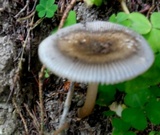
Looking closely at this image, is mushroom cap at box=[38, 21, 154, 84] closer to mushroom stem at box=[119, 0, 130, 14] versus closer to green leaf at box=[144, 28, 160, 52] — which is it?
green leaf at box=[144, 28, 160, 52]

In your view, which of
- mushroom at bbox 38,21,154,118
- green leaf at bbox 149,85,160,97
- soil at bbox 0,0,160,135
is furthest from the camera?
soil at bbox 0,0,160,135

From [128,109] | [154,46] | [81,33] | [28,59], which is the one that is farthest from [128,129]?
[28,59]

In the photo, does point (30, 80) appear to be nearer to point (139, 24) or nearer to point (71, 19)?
point (71, 19)

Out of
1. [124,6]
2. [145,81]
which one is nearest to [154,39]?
[145,81]

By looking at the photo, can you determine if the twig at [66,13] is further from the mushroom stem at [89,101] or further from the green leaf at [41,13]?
the mushroom stem at [89,101]

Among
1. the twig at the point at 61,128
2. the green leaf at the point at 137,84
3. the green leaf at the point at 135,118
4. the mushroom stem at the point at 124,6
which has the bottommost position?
the twig at the point at 61,128

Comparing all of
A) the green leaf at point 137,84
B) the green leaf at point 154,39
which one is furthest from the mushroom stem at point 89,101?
the green leaf at point 154,39

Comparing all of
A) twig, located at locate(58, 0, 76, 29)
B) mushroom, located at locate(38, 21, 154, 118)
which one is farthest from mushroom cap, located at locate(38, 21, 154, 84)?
twig, located at locate(58, 0, 76, 29)
